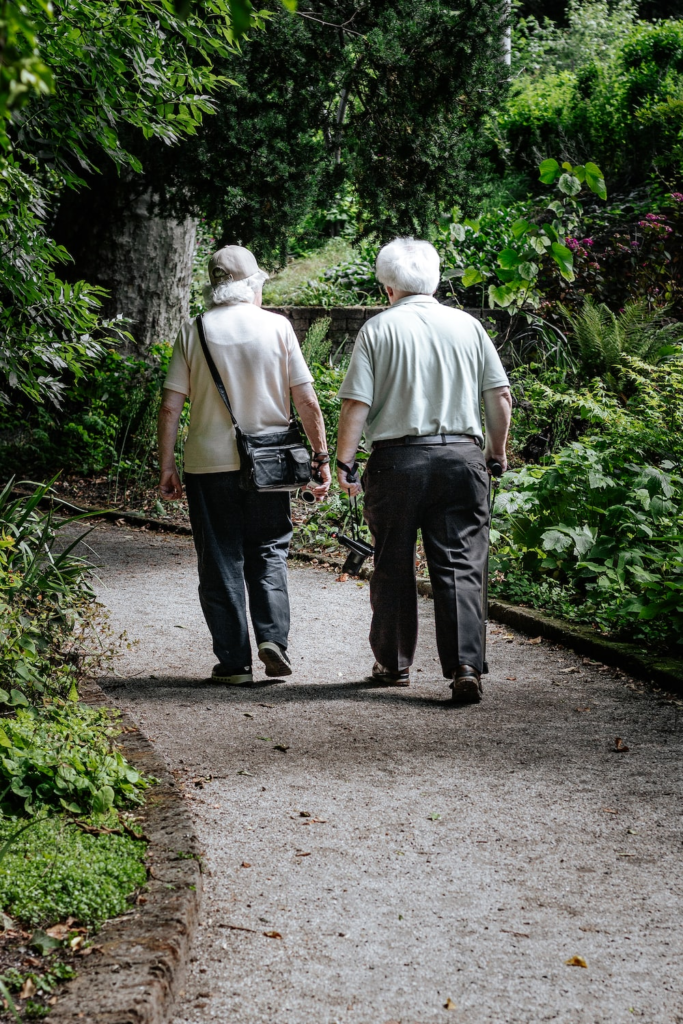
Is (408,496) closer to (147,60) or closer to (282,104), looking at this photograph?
(147,60)

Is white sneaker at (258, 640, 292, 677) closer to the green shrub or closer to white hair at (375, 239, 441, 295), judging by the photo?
the green shrub

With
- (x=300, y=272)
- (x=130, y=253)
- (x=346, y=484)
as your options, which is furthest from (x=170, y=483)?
(x=300, y=272)

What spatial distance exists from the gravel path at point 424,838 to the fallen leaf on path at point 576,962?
0.7 inches

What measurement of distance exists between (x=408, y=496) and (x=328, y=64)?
594cm

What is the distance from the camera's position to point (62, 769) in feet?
10.5

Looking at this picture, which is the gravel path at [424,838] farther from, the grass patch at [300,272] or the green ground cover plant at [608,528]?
the grass patch at [300,272]

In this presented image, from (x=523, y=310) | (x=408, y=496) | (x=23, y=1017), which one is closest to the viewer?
(x=23, y=1017)

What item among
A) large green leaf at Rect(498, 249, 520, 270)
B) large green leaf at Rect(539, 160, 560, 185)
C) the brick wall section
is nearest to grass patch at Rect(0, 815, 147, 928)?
large green leaf at Rect(498, 249, 520, 270)

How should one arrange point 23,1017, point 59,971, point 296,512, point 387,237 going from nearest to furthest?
point 23,1017, point 59,971, point 296,512, point 387,237

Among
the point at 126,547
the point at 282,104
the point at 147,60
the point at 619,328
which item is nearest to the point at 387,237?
the point at 282,104

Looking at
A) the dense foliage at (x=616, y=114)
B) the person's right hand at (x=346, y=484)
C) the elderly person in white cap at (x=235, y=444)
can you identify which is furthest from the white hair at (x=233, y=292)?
the dense foliage at (x=616, y=114)

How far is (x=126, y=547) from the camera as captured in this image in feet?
26.9

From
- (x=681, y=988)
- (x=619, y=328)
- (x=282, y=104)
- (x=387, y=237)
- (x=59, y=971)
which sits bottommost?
(x=681, y=988)

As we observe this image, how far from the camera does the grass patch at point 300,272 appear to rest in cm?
1523
